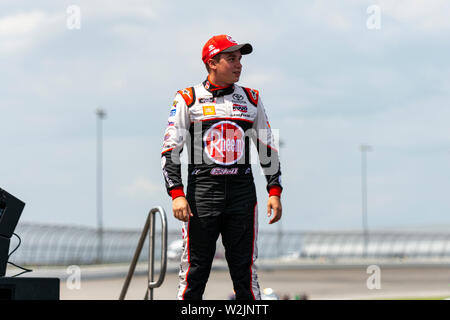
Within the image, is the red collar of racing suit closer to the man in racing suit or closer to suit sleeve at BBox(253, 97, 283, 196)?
the man in racing suit

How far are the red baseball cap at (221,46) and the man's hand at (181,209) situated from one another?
0.97 meters

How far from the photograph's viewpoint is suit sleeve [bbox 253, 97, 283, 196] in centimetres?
466

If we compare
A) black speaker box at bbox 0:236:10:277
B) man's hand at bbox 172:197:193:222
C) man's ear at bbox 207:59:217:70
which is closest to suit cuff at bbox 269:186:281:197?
man's hand at bbox 172:197:193:222

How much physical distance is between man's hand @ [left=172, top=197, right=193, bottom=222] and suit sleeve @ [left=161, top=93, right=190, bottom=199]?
0.28ft

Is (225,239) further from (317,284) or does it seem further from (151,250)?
(317,284)

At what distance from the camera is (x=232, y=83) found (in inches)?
183

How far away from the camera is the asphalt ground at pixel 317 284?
17.3 metres

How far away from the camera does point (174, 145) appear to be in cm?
455

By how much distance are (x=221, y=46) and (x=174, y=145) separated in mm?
707

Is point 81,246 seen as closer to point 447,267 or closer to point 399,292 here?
point 399,292

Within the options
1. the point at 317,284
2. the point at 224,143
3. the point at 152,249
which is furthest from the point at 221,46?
the point at 317,284
